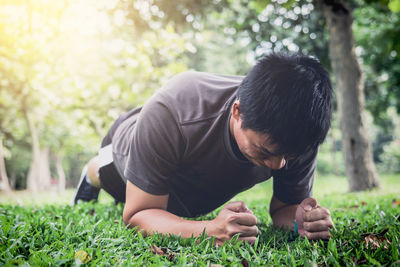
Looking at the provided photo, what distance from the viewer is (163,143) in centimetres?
197

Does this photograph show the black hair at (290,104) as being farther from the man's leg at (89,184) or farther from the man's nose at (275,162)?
the man's leg at (89,184)

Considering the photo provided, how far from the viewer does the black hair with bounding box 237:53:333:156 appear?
1.57 m

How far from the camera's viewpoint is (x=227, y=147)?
2.04m

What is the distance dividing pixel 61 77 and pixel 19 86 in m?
1.94

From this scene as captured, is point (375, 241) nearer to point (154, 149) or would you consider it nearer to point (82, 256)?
point (154, 149)

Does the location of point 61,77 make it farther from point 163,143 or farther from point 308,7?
point 163,143

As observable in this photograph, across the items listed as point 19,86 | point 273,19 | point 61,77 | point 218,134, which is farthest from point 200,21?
point 218,134

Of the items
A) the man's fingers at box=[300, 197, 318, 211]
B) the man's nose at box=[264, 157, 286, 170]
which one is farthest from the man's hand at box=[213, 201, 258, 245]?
the man's fingers at box=[300, 197, 318, 211]

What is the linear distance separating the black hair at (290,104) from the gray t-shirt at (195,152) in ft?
1.35

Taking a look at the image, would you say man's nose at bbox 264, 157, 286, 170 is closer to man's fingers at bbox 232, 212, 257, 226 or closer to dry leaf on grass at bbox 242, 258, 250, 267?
man's fingers at bbox 232, 212, 257, 226

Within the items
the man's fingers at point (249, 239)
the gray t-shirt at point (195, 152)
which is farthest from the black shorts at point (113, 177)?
the man's fingers at point (249, 239)

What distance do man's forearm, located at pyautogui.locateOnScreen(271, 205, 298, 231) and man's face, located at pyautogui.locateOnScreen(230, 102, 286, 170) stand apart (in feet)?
2.41

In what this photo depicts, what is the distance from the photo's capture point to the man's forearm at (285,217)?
7.67 feet

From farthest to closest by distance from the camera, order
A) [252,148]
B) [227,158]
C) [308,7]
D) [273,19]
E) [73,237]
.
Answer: [273,19]
[308,7]
[227,158]
[73,237]
[252,148]
